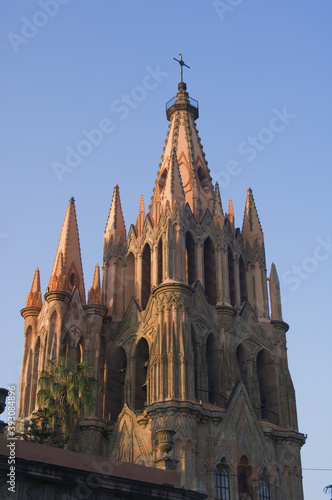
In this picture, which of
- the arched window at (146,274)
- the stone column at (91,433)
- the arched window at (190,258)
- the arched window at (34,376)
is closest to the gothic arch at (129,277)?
the arched window at (146,274)

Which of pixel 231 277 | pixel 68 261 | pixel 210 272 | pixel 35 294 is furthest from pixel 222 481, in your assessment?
pixel 35 294

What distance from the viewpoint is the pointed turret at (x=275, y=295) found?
45.4 m

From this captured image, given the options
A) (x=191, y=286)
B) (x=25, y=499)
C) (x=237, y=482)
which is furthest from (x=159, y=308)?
(x=25, y=499)

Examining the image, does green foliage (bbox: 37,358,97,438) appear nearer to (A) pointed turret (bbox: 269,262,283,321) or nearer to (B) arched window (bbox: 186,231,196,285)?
(B) arched window (bbox: 186,231,196,285)

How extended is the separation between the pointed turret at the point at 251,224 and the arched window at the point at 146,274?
6158 mm

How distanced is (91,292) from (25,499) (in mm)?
22300

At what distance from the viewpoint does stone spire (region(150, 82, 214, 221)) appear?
46.8 metres

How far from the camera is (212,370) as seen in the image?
138ft

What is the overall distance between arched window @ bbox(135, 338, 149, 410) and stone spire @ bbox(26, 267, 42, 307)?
599 centimetres

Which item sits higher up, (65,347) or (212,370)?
(65,347)

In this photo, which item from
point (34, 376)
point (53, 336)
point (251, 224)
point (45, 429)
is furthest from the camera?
point (251, 224)

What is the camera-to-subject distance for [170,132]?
51.7 metres

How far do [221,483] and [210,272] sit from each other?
1215cm

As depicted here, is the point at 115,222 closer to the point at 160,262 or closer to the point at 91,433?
the point at 160,262
